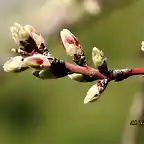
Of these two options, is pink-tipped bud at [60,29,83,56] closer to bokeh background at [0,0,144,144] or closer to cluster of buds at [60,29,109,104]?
cluster of buds at [60,29,109,104]

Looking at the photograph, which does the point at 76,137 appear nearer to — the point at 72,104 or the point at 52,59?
the point at 72,104

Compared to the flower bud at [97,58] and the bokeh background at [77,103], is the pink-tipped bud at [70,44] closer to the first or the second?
the flower bud at [97,58]

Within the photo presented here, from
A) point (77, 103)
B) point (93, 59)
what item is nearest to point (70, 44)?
point (93, 59)

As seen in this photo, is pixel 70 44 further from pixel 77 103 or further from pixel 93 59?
pixel 77 103

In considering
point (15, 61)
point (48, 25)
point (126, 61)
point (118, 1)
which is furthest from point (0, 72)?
point (126, 61)

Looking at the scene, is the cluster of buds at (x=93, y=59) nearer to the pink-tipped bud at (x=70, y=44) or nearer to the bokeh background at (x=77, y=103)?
the pink-tipped bud at (x=70, y=44)

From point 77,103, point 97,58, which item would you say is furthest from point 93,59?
point 77,103

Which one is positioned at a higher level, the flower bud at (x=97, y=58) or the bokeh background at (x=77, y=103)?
the bokeh background at (x=77, y=103)

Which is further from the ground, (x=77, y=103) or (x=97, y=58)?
(x=77, y=103)

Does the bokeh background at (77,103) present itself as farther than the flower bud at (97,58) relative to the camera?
Yes

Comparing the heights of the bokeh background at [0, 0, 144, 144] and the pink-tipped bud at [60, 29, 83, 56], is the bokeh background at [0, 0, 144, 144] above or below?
above

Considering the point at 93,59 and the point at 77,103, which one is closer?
the point at 93,59

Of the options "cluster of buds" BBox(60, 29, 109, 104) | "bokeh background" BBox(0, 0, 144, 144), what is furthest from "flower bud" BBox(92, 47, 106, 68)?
"bokeh background" BBox(0, 0, 144, 144)

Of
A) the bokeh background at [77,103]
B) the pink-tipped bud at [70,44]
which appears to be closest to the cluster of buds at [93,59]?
the pink-tipped bud at [70,44]
